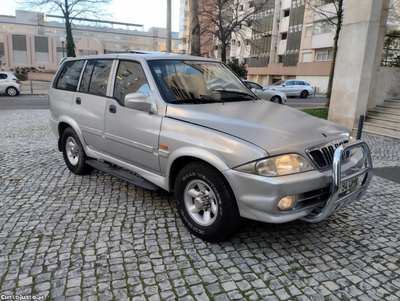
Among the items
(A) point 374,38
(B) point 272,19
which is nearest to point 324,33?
(B) point 272,19

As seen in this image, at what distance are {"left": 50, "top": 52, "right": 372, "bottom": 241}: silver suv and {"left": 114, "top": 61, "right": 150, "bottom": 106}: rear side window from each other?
0.01 m

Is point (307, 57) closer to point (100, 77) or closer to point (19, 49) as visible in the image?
point (100, 77)

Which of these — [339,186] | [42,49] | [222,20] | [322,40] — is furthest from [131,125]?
[42,49]

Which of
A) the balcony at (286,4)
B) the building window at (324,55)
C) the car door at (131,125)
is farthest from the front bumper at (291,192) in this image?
the balcony at (286,4)

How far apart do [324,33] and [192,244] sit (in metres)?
41.2

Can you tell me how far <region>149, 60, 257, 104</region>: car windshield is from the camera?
391 cm

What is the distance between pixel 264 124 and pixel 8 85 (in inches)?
881

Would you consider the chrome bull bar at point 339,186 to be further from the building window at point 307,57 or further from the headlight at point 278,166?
the building window at point 307,57

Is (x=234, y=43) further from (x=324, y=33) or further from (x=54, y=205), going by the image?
(x=54, y=205)

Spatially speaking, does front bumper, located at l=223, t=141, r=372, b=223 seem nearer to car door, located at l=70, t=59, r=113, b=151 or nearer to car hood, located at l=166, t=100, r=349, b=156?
car hood, located at l=166, t=100, r=349, b=156

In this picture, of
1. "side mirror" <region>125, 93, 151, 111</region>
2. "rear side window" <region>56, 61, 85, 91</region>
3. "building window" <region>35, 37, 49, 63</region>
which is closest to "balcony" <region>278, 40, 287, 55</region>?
"rear side window" <region>56, 61, 85, 91</region>

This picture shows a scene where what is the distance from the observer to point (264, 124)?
3.33 m

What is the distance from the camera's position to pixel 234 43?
59.5m

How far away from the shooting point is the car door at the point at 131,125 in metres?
3.81
